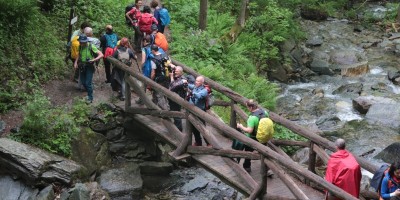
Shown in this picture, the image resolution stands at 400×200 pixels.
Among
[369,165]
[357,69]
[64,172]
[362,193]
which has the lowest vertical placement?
[357,69]

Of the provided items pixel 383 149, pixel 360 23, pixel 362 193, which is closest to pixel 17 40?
pixel 362 193

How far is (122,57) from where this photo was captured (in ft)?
41.7

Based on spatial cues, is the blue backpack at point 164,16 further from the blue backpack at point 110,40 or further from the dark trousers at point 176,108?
the dark trousers at point 176,108

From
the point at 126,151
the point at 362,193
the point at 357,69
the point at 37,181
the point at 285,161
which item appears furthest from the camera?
the point at 357,69

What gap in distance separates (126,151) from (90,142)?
1.30 metres

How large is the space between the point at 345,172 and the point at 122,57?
691 cm

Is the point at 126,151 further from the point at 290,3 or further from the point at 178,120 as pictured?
the point at 290,3

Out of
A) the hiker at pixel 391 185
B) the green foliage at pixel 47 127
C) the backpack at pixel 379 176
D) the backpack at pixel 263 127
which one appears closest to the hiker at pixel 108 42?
the green foliage at pixel 47 127

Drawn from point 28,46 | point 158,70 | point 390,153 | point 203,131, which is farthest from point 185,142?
point 390,153

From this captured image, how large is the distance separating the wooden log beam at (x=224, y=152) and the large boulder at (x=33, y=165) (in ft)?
9.12

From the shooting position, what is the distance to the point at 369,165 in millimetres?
8516

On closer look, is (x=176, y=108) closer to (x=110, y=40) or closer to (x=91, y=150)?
(x=91, y=150)

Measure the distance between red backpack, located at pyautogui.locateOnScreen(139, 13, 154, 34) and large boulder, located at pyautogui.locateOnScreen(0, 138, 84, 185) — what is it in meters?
5.21

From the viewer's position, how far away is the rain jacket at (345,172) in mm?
7895
